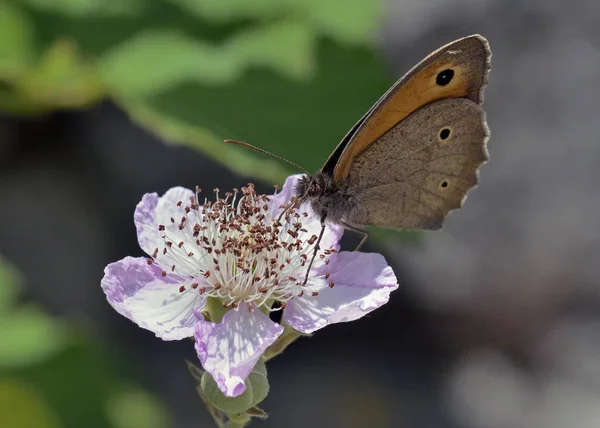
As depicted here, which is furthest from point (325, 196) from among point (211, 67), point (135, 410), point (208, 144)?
point (135, 410)

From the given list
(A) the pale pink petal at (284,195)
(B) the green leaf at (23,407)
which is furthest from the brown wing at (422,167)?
(B) the green leaf at (23,407)

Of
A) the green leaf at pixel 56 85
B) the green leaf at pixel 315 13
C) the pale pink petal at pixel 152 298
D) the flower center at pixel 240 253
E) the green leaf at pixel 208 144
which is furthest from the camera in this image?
the green leaf at pixel 315 13

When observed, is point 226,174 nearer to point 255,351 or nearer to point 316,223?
point 316,223

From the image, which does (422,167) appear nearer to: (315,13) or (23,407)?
(315,13)

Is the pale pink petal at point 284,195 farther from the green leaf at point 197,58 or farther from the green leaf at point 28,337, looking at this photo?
the green leaf at point 28,337

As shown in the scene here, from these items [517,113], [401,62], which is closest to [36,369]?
[401,62]

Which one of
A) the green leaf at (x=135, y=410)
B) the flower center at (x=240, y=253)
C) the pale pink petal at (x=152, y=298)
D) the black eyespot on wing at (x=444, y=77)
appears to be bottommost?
the green leaf at (x=135, y=410)

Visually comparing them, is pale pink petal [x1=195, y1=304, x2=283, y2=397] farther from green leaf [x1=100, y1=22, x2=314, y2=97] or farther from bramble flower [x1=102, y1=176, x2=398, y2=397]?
green leaf [x1=100, y1=22, x2=314, y2=97]
